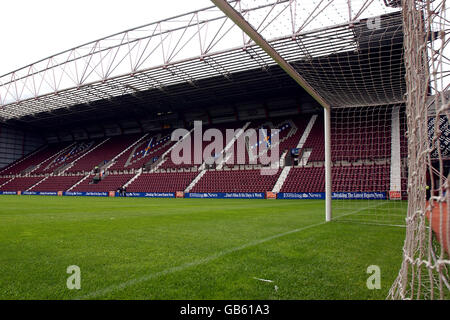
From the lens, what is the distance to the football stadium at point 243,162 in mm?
2311

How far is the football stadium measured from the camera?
2.31 meters

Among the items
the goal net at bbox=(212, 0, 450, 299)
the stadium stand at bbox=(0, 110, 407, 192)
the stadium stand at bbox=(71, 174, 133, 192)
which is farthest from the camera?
the stadium stand at bbox=(71, 174, 133, 192)

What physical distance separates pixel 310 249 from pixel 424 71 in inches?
89.5

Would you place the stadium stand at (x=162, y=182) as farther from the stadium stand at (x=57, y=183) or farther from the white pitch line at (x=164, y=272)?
the white pitch line at (x=164, y=272)

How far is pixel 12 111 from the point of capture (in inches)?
1128

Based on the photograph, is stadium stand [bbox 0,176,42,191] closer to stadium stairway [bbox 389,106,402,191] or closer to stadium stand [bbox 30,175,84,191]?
stadium stand [bbox 30,175,84,191]

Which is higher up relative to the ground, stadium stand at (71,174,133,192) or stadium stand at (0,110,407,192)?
stadium stand at (0,110,407,192)

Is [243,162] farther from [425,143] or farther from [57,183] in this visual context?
[425,143]

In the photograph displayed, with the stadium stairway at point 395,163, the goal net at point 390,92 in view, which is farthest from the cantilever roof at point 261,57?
the stadium stairway at point 395,163

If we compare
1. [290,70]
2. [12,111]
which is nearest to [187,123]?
[12,111]

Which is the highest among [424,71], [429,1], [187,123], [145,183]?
[187,123]

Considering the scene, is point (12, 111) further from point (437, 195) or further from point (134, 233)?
point (437, 195)

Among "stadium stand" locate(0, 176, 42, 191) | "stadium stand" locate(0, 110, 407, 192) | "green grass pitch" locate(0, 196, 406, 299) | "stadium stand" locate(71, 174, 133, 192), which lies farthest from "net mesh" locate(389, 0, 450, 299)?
"stadium stand" locate(0, 176, 42, 191)

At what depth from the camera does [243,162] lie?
2277 centimetres
